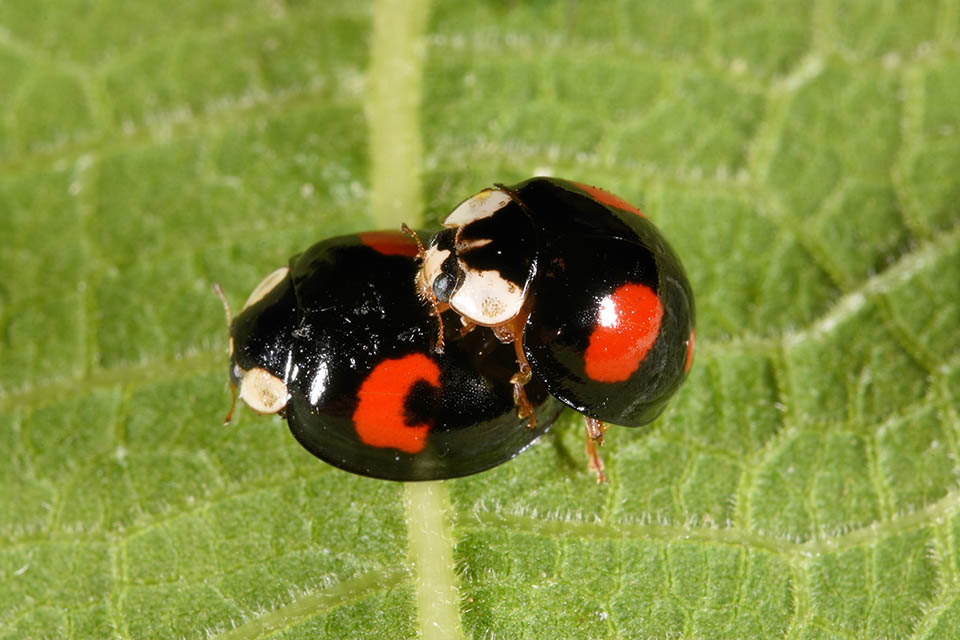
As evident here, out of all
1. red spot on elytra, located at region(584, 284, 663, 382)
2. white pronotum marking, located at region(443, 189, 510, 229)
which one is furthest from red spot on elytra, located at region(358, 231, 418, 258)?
red spot on elytra, located at region(584, 284, 663, 382)

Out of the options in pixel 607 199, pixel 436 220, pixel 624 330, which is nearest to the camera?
pixel 624 330

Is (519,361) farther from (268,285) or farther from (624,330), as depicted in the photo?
(268,285)

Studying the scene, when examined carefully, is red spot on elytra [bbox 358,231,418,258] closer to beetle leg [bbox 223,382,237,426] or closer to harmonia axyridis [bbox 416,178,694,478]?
harmonia axyridis [bbox 416,178,694,478]

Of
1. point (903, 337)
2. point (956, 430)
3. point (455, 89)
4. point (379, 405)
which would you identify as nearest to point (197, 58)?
point (455, 89)

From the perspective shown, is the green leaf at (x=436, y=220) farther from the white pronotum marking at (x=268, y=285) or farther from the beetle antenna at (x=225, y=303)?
the white pronotum marking at (x=268, y=285)

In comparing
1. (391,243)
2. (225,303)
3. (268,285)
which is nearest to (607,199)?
(391,243)

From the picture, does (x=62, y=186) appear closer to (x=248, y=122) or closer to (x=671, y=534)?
(x=248, y=122)

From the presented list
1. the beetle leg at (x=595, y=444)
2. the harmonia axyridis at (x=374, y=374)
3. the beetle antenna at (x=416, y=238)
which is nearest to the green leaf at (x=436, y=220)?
the beetle leg at (x=595, y=444)
